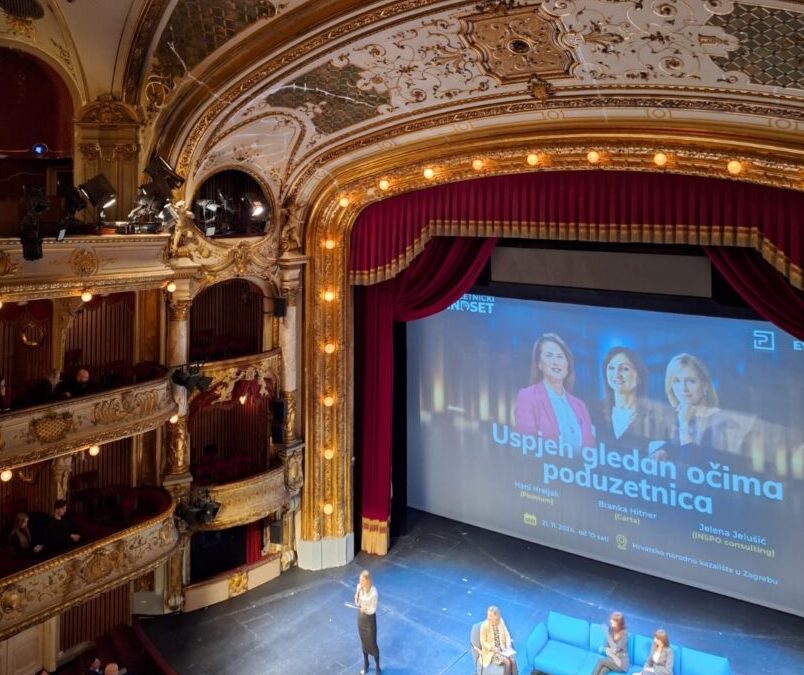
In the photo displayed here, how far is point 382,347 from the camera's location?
11.5 meters

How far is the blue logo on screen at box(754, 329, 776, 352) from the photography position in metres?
9.32

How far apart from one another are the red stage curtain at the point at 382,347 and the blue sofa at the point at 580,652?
3.54 metres

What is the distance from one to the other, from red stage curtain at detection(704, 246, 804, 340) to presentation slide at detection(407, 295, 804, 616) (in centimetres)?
97

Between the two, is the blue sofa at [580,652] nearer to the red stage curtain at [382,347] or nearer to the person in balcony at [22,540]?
the red stage curtain at [382,347]

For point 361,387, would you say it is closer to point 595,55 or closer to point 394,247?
point 394,247

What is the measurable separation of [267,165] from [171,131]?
1763 millimetres

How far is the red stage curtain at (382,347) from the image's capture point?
35.5ft

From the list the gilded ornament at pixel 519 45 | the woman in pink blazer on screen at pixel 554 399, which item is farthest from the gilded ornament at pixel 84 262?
the woman in pink blazer on screen at pixel 554 399

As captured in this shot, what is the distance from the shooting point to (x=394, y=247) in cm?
1062

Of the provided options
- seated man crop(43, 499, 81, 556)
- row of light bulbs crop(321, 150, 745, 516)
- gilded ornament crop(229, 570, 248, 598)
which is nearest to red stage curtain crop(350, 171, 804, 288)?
row of light bulbs crop(321, 150, 745, 516)

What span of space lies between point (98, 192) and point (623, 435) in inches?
280

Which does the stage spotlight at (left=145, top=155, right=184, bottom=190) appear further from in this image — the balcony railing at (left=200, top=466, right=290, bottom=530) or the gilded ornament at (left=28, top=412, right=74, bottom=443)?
the balcony railing at (left=200, top=466, right=290, bottom=530)

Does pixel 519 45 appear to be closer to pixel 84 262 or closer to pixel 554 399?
pixel 84 262

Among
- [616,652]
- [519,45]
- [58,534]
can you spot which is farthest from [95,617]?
[519,45]
